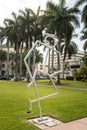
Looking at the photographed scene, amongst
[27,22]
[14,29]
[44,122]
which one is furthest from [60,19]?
[44,122]

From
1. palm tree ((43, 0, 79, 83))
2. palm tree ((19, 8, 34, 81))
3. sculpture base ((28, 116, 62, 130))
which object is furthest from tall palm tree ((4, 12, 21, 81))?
sculpture base ((28, 116, 62, 130))

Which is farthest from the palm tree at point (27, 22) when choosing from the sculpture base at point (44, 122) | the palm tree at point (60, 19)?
the sculpture base at point (44, 122)

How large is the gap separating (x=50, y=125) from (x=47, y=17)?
2863 cm

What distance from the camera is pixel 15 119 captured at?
285 inches

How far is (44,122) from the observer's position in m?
6.94

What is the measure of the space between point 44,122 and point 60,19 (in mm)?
28318

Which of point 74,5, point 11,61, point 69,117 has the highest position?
point 74,5

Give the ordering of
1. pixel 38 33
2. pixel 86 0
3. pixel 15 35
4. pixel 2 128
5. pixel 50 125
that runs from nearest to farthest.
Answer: pixel 2 128, pixel 50 125, pixel 86 0, pixel 38 33, pixel 15 35

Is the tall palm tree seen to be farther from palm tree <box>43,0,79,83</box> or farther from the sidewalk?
the sidewalk

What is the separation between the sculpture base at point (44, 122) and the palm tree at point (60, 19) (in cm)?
2642

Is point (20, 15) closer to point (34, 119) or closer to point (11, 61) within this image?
point (34, 119)

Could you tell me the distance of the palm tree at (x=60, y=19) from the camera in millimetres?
33031

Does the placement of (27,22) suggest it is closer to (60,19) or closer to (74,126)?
(60,19)

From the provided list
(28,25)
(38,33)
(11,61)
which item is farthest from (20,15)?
(11,61)
